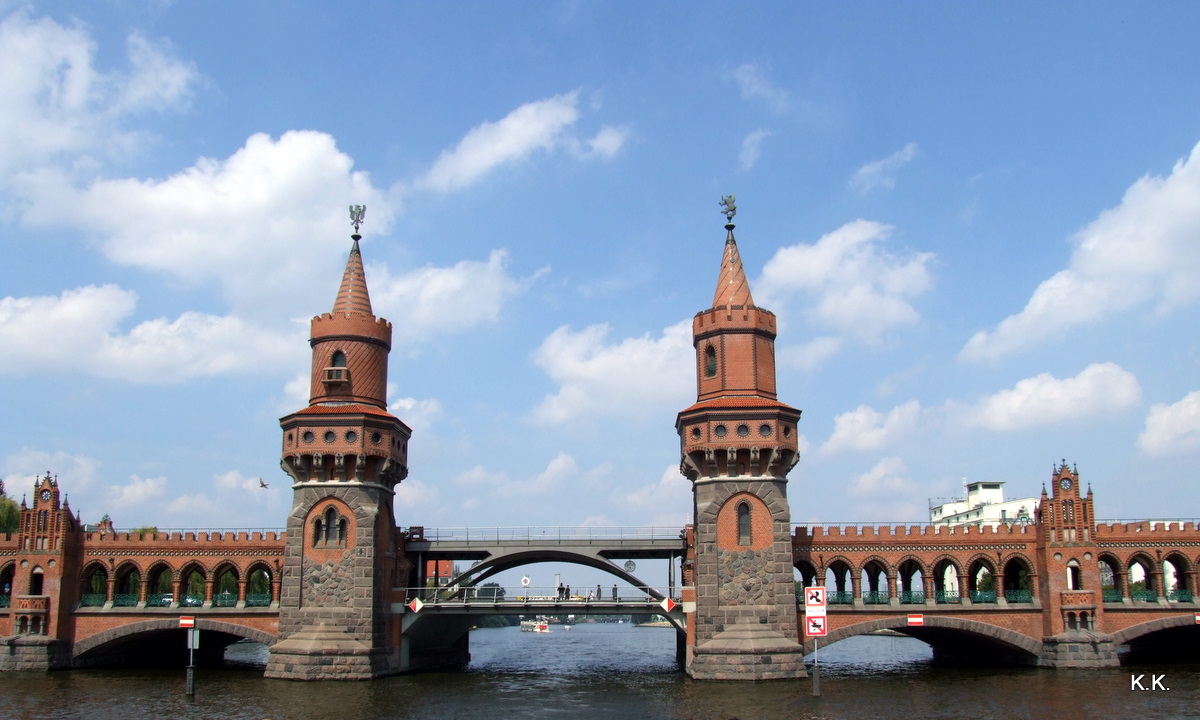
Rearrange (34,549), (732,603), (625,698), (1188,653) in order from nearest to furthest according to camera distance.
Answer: (625,698), (732,603), (34,549), (1188,653)

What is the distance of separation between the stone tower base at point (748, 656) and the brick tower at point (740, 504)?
5 cm

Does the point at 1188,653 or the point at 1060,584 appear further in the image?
the point at 1188,653

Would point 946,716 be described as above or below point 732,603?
below

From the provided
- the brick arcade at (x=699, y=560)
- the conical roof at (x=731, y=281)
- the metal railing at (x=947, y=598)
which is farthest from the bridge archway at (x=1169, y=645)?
the conical roof at (x=731, y=281)

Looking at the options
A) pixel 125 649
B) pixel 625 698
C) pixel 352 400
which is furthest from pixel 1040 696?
pixel 125 649

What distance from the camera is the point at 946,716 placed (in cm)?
3738

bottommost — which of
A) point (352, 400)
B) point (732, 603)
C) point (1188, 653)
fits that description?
point (1188, 653)

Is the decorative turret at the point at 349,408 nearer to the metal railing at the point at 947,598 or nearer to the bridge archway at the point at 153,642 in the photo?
the bridge archway at the point at 153,642

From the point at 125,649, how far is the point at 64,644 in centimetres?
442

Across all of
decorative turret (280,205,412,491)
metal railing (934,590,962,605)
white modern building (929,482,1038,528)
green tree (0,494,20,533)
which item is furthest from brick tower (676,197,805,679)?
white modern building (929,482,1038,528)

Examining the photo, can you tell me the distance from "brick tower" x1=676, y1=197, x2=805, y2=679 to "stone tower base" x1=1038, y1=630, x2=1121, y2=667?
1380cm

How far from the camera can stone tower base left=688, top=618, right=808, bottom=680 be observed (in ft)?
153

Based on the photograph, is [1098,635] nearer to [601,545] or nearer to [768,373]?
[768,373]

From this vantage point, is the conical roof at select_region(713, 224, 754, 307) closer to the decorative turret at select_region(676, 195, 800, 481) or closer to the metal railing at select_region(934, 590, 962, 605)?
the decorative turret at select_region(676, 195, 800, 481)
